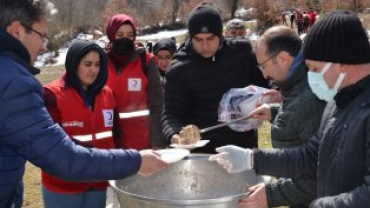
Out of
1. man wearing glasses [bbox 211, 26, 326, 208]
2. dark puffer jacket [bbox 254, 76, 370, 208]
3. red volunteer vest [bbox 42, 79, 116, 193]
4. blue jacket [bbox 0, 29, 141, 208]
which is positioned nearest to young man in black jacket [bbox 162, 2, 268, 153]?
red volunteer vest [bbox 42, 79, 116, 193]

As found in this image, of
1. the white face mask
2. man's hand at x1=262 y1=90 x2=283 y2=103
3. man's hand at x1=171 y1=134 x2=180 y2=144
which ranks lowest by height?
man's hand at x1=171 y1=134 x2=180 y2=144

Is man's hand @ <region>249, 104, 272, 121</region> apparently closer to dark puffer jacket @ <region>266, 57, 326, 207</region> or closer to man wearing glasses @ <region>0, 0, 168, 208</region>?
dark puffer jacket @ <region>266, 57, 326, 207</region>

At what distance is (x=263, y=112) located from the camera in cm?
299

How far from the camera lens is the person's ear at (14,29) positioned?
212 cm

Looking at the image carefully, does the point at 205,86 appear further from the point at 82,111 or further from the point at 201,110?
the point at 82,111

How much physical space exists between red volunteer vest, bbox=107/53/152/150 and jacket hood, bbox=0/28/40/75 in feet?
5.71

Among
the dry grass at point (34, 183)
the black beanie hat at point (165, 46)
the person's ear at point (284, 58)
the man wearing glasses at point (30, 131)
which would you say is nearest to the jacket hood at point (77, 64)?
the man wearing glasses at point (30, 131)

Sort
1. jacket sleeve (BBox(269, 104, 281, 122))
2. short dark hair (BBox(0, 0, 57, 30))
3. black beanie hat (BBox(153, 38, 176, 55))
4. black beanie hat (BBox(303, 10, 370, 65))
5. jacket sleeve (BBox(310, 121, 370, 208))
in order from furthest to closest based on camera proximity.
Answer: black beanie hat (BBox(153, 38, 176, 55))
jacket sleeve (BBox(269, 104, 281, 122))
short dark hair (BBox(0, 0, 57, 30))
black beanie hat (BBox(303, 10, 370, 65))
jacket sleeve (BBox(310, 121, 370, 208))

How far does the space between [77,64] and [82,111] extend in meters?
0.35

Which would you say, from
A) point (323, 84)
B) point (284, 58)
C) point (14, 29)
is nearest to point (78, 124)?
point (14, 29)

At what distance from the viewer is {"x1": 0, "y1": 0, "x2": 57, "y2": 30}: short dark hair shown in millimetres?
2115

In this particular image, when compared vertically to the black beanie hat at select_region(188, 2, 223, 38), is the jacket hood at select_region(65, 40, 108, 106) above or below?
below

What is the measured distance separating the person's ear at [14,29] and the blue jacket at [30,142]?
2.4 inches

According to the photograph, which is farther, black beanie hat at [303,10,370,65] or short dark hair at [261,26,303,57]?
short dark hair at [261,26,303,57]
